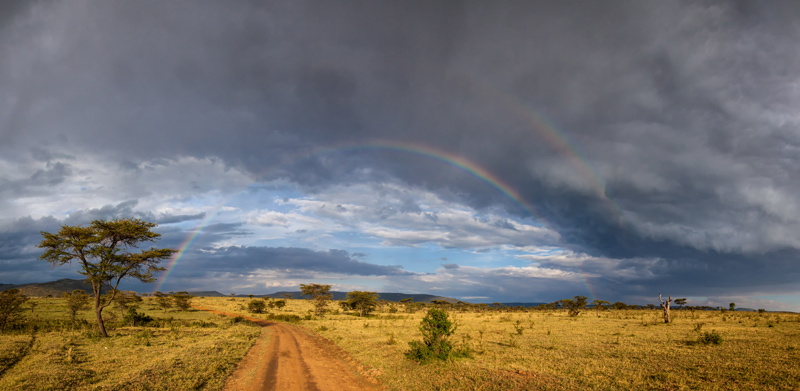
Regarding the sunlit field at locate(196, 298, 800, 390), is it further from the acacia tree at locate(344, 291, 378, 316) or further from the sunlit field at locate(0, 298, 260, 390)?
the acacia tree at locate(344, 291, 378, 316)

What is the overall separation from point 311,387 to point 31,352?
1938cm

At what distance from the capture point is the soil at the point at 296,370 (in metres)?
13.9

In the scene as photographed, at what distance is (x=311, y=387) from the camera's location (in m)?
13.7

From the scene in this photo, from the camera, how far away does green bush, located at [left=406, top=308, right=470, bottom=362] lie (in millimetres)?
17078

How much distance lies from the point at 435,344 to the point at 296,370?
739cm

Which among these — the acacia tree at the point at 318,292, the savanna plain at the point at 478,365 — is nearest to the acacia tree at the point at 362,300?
the acacia tree at the point at 318,292

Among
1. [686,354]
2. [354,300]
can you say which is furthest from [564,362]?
[354,300]

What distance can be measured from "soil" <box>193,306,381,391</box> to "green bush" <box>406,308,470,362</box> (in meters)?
3.51

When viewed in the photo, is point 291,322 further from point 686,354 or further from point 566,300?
point 566,300

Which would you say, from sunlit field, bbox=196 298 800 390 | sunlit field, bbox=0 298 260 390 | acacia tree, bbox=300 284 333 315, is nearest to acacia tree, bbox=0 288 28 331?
sunlit field, bbox=0 298 260 390

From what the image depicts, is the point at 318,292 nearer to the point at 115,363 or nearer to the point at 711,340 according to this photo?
the point at 115,363

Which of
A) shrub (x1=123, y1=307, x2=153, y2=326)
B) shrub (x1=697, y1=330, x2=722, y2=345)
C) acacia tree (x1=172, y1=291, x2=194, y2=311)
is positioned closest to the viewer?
shrub (x1=697, y1=330, x2=722, y2=345)

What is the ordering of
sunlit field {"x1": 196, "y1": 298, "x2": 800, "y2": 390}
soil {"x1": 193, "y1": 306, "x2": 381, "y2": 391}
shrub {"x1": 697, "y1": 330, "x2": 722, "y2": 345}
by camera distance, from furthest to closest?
1. shrub {"x1": 697, "y1": 330, "x2": 722, "y2": 345}
2. soil {"x1": 193, "y1": 306, "x2": 381, "y2": 391}
3. sunlit field {"x1": 196, "y1": 298, "x2": 800, "y2": 390}

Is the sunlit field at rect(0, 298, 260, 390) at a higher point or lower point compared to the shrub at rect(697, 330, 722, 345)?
lower
